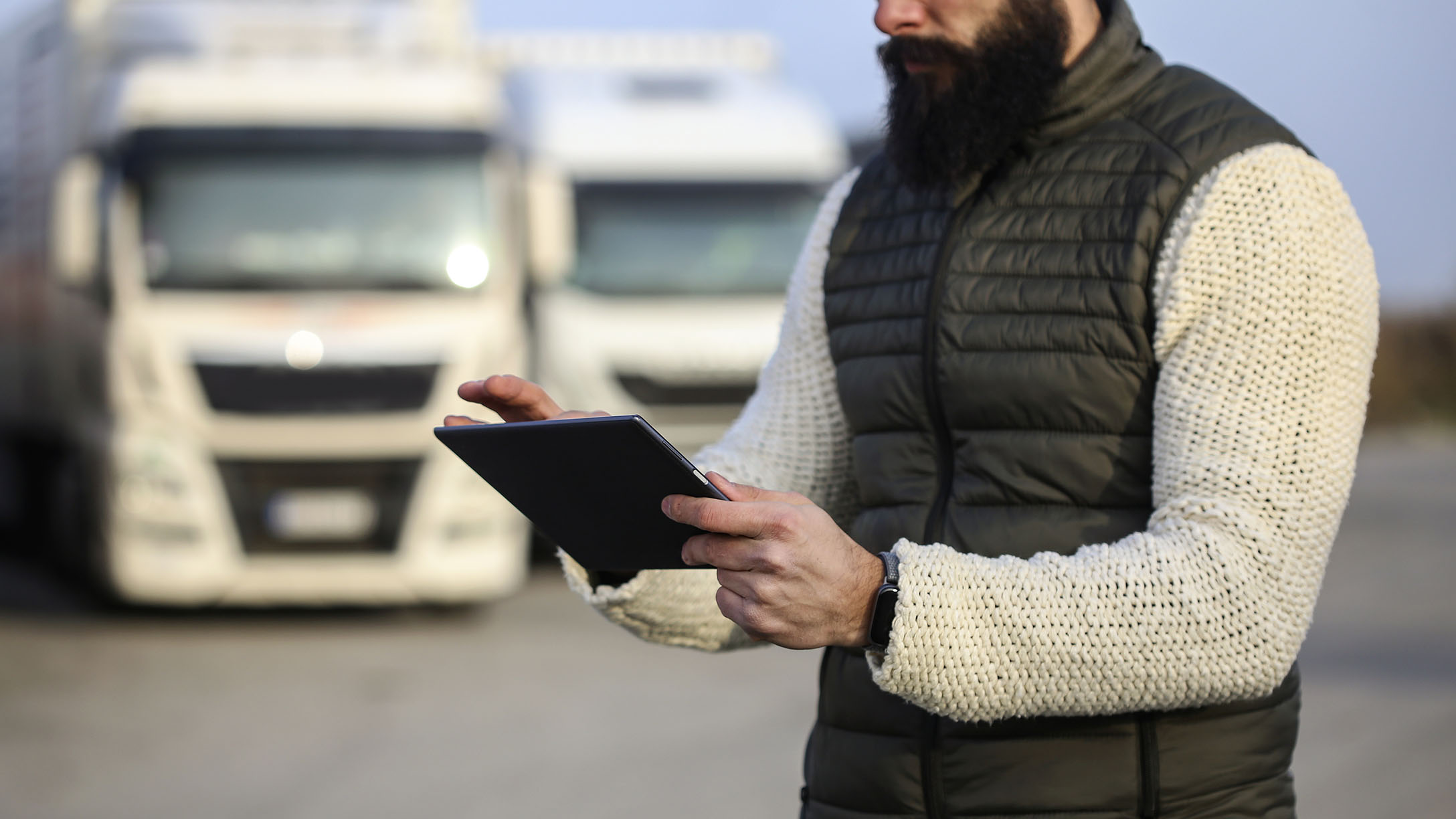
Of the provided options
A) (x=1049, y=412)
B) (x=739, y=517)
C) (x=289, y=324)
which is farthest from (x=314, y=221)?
(x=739, y=517)

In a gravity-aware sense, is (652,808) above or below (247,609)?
above

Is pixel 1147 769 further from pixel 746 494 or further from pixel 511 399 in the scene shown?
pixel 511 399

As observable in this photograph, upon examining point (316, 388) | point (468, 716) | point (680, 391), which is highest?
point (316, 388)

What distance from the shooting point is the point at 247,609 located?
10.6 meters

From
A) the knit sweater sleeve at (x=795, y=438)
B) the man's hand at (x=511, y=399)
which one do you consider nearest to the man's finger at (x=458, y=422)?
the man's hand at (x=511, y=399)

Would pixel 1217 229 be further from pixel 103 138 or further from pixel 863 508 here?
pixel 103 138

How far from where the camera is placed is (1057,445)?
213 cm

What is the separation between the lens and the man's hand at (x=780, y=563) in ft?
5.85

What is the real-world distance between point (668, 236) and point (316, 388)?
8.83ft

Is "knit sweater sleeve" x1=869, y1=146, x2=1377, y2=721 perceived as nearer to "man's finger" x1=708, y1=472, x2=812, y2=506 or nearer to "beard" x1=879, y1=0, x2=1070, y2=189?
"man's finger" x1=708, y1=472, x2=812, y2=506

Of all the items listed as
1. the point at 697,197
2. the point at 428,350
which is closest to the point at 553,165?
the point at 697,197

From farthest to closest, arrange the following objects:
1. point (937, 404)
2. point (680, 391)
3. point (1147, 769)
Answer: point (680, 391), point (937, 404), point (1147, 769)

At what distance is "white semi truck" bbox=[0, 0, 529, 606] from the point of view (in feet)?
30.4

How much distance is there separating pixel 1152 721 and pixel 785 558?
0.59 m
